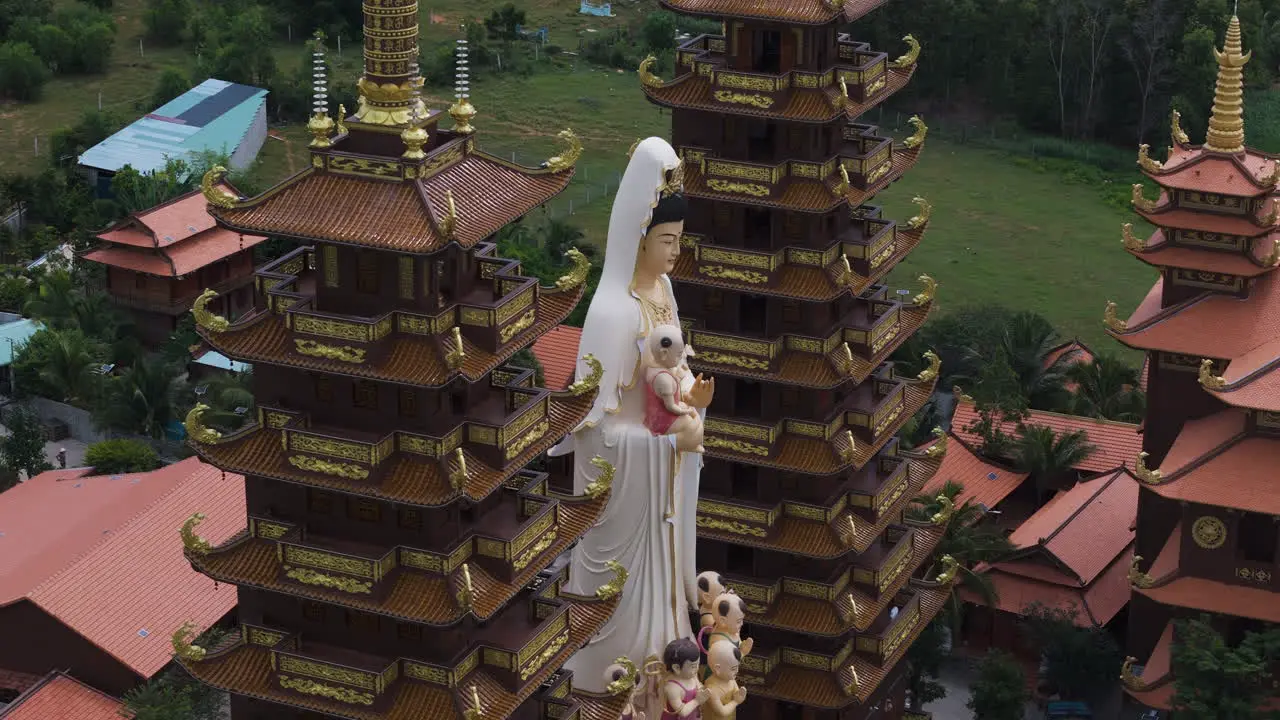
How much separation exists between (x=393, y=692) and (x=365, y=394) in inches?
237

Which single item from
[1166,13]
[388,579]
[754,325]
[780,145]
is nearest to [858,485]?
[754,325]

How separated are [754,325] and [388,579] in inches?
628

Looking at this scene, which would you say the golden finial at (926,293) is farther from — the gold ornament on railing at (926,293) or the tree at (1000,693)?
the tree at (1000,693)

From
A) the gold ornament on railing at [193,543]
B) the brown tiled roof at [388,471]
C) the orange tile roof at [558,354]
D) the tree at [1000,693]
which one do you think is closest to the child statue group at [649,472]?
the brown tiled roof at [388,471]

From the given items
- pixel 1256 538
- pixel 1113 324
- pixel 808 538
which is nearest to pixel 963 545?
pixel 1113 324

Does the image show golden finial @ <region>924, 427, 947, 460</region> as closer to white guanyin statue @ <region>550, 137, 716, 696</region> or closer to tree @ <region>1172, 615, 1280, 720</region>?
tree @ <region>1172, 615, 1280, 720</region>

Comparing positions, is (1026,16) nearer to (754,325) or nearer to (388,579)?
(754,325)

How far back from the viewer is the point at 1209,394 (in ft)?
211

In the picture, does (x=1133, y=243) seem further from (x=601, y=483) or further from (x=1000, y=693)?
(x=601, y=483)

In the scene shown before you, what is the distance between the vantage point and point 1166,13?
113m

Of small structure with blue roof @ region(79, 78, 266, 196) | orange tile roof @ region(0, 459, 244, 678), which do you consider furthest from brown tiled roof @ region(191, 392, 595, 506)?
small structure with blue roof @ region(79, 78, 266, 196)

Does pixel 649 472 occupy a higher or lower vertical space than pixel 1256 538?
higher

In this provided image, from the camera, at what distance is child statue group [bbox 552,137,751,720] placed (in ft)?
174

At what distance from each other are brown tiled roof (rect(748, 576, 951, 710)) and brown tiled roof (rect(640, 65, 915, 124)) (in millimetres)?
13914
